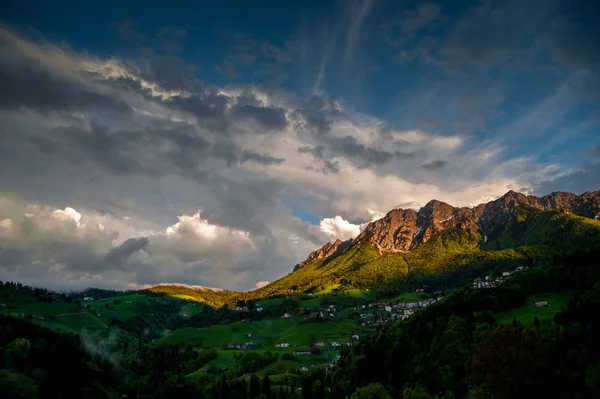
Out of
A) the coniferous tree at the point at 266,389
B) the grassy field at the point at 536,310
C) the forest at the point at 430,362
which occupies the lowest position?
the coniferous tree at the point at 266,389

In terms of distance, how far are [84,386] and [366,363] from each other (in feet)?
317

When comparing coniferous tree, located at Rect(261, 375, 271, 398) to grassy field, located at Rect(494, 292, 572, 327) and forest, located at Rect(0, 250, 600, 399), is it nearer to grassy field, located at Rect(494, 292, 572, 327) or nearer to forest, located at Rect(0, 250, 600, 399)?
forest, located at Rect(0, 250, 600, 399)

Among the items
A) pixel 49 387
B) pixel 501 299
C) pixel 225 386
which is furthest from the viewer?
pixel 501 299

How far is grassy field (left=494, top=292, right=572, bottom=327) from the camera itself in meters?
143

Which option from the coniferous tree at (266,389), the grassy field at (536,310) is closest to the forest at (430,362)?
the coniferous tree at (266,389)

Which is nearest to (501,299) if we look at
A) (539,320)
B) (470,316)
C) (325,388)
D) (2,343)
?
(470,316)

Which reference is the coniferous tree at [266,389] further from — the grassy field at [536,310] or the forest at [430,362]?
the grassy field at [536,310]

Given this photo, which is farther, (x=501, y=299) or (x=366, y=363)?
(x=501, y=299)

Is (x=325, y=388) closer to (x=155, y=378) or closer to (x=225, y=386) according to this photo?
(x=225, y=386)

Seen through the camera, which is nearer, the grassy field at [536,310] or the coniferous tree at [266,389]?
the grassy field at [536,310]

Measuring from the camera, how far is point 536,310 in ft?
519

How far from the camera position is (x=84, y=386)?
106 meters

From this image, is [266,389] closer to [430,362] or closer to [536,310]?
[430,362]

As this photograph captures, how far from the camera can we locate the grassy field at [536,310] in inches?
5630
